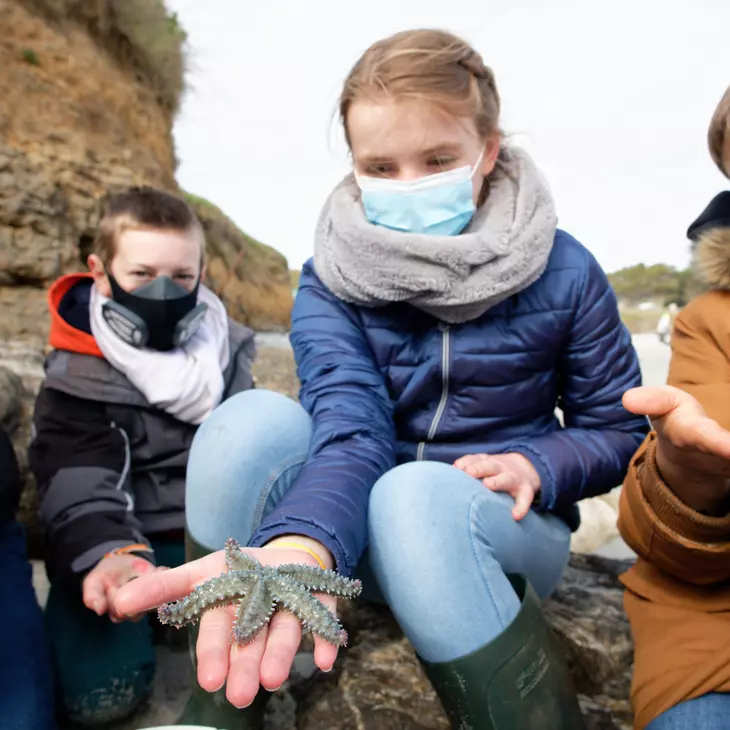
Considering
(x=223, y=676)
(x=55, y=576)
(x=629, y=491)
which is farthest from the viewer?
(x=55, y=576)

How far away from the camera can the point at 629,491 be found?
165 centimetres

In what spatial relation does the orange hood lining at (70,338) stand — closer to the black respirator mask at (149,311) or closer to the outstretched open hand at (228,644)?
the black respirator mask at (149,311)

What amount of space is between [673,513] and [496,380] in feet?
2.10

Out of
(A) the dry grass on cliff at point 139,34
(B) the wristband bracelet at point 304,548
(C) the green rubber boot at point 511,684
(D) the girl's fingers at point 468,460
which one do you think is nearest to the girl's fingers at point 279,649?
(B) the wristband bracelet at point 304,548

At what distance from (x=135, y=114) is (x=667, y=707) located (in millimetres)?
9157

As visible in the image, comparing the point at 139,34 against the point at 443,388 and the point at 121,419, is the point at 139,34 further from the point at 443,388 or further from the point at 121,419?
the point at 443,388

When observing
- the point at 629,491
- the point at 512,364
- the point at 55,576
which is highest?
the point at 512,364

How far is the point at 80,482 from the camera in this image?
2.29m

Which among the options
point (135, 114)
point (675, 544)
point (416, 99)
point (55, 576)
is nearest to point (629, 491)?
point (675, 544)

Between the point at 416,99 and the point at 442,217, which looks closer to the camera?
the point at 416,99

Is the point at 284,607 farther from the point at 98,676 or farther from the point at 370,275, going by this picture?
the point at 98,676

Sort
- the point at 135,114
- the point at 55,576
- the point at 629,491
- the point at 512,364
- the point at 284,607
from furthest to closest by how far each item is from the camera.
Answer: the point at 135,114, the point at 55,576, the point at 512,364, the point at 629,491, the point at 284,607

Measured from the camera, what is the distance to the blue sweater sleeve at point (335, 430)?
147cm

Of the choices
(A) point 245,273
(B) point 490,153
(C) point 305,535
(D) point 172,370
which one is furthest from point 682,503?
(A) point 245,273
